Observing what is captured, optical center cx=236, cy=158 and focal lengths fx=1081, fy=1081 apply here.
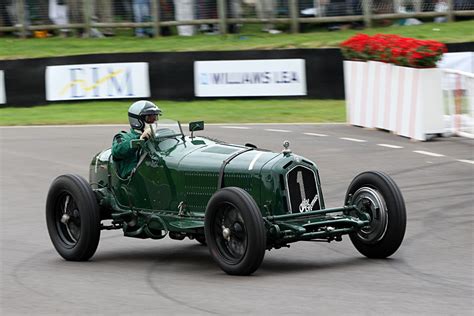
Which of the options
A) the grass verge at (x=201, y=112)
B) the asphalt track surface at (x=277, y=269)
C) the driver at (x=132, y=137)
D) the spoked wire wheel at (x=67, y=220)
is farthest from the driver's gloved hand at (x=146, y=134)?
the grass verge at (x=201, y=112)

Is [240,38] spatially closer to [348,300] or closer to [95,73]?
[95,73]

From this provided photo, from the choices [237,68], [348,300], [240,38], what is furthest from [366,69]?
[348,300]

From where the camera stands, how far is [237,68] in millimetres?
22812

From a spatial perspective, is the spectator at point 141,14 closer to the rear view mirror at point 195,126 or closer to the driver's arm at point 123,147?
the driver's arm at point 123,147

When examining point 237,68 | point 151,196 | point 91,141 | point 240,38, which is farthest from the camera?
point 240,38

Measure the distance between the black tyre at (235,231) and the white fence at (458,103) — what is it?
9.24 m

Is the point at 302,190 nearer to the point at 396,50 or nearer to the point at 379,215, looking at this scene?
the point at 379,215

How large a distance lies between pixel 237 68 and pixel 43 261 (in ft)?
42.4

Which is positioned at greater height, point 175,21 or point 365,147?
point 175,21

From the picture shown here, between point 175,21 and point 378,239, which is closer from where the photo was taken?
point 378,239

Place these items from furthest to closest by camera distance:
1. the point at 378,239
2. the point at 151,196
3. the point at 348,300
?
the point at 151,196 < the point at 378,239 < the point at 348,300

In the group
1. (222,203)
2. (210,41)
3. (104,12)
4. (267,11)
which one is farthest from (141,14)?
(222,203)

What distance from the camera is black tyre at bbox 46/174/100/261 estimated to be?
10.1 metres

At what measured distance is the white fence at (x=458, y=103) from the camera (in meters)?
17.4
